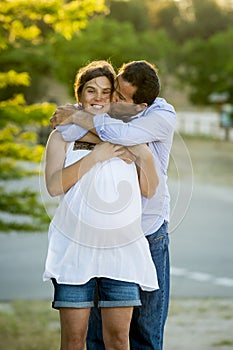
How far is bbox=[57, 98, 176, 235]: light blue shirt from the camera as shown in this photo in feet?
11.9

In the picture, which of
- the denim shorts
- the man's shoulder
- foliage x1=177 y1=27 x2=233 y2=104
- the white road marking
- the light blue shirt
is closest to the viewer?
the denim shorts

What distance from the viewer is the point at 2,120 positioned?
8094mm

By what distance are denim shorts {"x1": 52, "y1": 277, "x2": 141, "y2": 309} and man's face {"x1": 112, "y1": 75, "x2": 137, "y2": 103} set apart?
2.10 ft

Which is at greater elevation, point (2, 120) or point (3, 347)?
point (2, 120)

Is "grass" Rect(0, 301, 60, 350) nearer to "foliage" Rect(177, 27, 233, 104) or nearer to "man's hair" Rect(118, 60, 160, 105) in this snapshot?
"man's hair" Rect(118, 60, 160, 105)

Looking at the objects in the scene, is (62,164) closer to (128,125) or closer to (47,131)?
(128,125)

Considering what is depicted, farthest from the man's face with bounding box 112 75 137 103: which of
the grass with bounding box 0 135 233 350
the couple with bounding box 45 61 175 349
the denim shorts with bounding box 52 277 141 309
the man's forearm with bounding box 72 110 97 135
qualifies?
the grass with bounding box 0 135 233 350

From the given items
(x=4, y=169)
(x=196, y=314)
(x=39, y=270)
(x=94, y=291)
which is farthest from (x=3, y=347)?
(x=94, y=291)

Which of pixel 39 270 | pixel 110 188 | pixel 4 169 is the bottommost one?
pixel 39 270

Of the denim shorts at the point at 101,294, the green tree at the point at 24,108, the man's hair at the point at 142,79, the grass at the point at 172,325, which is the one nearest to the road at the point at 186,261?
the grass at the point at 172,325

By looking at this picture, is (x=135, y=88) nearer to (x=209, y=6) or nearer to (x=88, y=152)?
(x=88, y=152)

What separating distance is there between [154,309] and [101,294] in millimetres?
392

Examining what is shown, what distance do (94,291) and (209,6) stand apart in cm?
5259

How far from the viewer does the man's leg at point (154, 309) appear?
3858 mm
